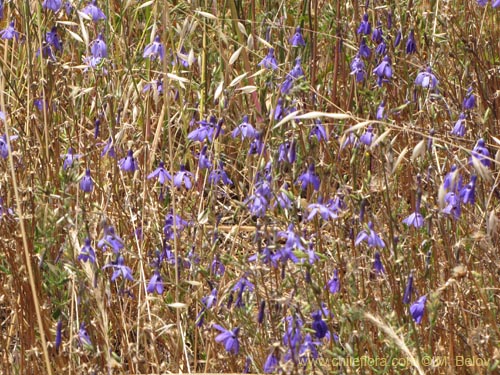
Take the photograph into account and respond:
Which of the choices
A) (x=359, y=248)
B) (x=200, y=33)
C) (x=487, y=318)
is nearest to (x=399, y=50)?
(x=200, y=33)

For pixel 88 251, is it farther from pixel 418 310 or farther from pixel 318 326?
pixel 418 310

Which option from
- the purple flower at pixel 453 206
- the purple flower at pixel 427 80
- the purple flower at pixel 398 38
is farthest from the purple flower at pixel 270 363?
the purple flower at pixel 398 38

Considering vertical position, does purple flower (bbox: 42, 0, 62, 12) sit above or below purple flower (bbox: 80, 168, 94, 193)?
above

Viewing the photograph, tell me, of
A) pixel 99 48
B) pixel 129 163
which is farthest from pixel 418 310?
pixel 99 48

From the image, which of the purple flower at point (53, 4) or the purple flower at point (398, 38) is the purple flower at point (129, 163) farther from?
the purple flower at point (398, 38)

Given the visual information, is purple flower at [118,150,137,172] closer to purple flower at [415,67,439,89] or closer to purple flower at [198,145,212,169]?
purple flower at [198,145,212,169]

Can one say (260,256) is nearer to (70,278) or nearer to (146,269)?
(70,278)

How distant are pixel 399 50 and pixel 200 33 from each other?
2.39 feet

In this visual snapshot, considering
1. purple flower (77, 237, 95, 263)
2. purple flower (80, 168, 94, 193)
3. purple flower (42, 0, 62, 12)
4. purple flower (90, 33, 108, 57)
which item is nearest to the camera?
purple flower (77, 237, 95, 263)

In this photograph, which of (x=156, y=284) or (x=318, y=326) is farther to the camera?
(x=156, y=284)

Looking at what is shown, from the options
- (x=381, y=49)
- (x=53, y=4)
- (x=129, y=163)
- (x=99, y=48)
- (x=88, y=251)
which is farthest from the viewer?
(x=381, y=49)

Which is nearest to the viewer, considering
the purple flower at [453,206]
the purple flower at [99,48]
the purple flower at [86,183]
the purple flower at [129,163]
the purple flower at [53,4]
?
the purple flower at [453,206]

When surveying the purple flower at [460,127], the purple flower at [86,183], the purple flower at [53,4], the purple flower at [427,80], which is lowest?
the purple flower at [86,183]

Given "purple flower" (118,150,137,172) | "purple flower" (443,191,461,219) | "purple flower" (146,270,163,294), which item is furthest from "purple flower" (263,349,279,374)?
"purple flower" (118,150,137,172)
